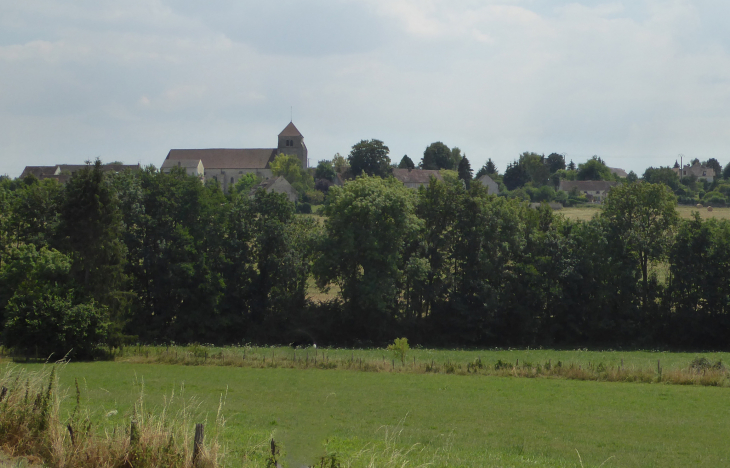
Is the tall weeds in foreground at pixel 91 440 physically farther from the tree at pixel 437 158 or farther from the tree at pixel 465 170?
the tree at pixel 437 158

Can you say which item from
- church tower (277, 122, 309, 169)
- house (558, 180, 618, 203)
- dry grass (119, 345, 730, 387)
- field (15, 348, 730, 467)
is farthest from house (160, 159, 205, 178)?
field (15, 348, 730, 467)

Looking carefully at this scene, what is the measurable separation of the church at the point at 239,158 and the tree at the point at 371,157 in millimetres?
45031

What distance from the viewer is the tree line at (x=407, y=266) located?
47.3 meters

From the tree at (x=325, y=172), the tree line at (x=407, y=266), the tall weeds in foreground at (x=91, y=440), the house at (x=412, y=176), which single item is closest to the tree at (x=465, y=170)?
the house at (x=412, y=176)

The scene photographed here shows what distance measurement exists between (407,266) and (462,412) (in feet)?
87.5

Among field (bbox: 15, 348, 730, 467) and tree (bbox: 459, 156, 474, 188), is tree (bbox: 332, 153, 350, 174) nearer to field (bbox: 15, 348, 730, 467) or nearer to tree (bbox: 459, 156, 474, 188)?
tree (bbox: 459, 156, 474, 188)

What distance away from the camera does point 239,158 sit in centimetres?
16575

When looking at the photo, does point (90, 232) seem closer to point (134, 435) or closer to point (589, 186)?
point (134, 435)

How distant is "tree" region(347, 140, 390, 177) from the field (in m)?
87.1

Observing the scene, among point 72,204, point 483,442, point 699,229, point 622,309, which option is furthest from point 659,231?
point 72,204

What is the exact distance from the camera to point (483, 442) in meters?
16.5

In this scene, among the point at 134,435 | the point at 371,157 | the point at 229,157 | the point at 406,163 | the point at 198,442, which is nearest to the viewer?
the point at 198,442

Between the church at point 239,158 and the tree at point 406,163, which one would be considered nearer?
the tree at point 406,163

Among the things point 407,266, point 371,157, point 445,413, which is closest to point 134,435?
point 445,413
